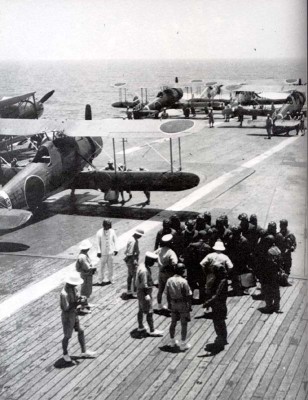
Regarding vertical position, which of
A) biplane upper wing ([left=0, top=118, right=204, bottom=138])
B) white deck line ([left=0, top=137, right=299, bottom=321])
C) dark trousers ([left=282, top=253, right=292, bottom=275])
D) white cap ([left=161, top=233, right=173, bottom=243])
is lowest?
white deck line ([left=0, top=137, right=299, bottom=321])

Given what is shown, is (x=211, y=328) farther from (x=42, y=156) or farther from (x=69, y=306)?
(x=42, y=156)

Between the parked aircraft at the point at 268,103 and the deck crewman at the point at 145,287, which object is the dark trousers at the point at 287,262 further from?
the parked aircraft at the point at 268,103

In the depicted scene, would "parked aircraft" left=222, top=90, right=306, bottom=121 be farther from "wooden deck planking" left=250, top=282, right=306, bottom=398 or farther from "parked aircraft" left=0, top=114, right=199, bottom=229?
"wooden deck planking" left=250, top=282, right=306, bottom=398

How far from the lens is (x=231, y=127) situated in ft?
115

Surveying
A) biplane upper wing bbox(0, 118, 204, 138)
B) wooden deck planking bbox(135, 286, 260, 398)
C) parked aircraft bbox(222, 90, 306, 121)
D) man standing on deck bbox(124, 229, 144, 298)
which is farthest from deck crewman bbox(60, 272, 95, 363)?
parked aircraft bbox(222, 90, 306, 121)

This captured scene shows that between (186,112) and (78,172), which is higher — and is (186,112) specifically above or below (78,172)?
above

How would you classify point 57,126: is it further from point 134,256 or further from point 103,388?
point 103,388

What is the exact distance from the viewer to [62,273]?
472 inches

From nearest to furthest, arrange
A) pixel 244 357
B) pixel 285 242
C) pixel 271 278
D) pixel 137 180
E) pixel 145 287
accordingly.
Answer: pixel 244 357 < pixel 145 287 < pixel 271 278 < pixel 285 242 < pixel 137 180

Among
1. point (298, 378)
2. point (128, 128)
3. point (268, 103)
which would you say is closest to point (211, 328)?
point (298, 378)

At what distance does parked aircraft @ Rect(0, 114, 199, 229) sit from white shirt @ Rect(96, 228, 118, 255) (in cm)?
480

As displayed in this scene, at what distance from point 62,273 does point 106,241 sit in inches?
71.8

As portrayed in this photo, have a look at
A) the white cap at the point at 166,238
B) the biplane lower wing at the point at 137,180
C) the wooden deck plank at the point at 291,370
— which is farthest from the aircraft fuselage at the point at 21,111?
the wooden deck plank at the point at 291,370

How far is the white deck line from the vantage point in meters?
10.4
